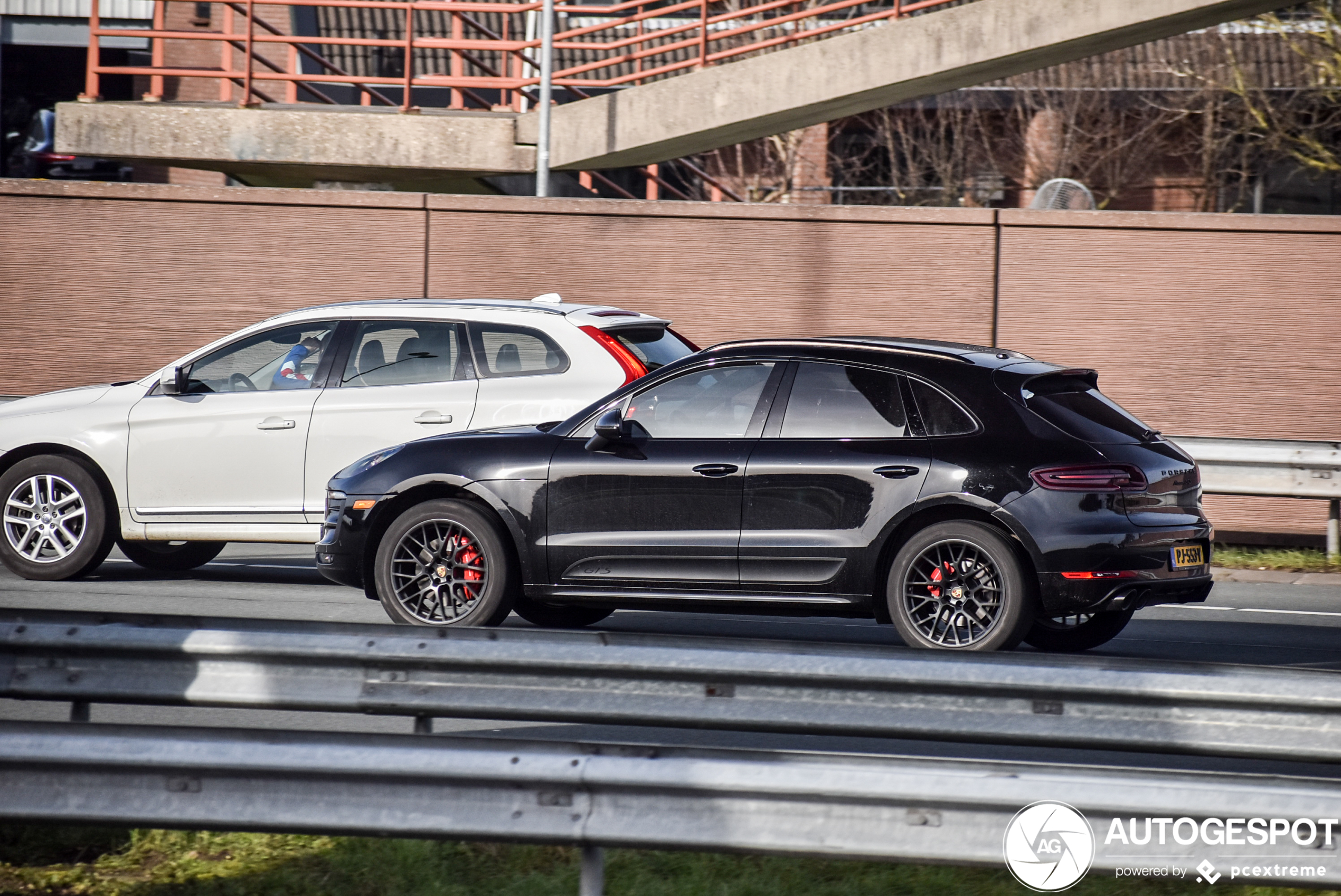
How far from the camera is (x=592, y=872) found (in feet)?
13.1

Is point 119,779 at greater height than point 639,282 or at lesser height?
lesser

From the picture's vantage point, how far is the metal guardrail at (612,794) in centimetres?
370

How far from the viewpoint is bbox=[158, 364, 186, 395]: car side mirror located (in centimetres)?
1005

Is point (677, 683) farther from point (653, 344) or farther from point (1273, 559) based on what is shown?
point (1273, 559)

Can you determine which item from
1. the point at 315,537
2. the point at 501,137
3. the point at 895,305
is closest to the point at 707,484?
the point at 315,537

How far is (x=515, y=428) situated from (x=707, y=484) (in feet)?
4.09

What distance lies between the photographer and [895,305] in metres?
14.3

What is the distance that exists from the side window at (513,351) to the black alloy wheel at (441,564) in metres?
1.57

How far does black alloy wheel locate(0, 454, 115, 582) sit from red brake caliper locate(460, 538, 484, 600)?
10.3ft

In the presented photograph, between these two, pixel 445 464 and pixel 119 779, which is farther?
pixel 445 464

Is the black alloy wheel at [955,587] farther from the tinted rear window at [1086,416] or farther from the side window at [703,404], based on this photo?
the side window at [703,404]

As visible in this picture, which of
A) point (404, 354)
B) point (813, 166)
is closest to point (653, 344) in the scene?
point (404, 354)

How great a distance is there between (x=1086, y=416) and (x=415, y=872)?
4.15 meters

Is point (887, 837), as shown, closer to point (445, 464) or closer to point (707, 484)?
point (707, 484)
